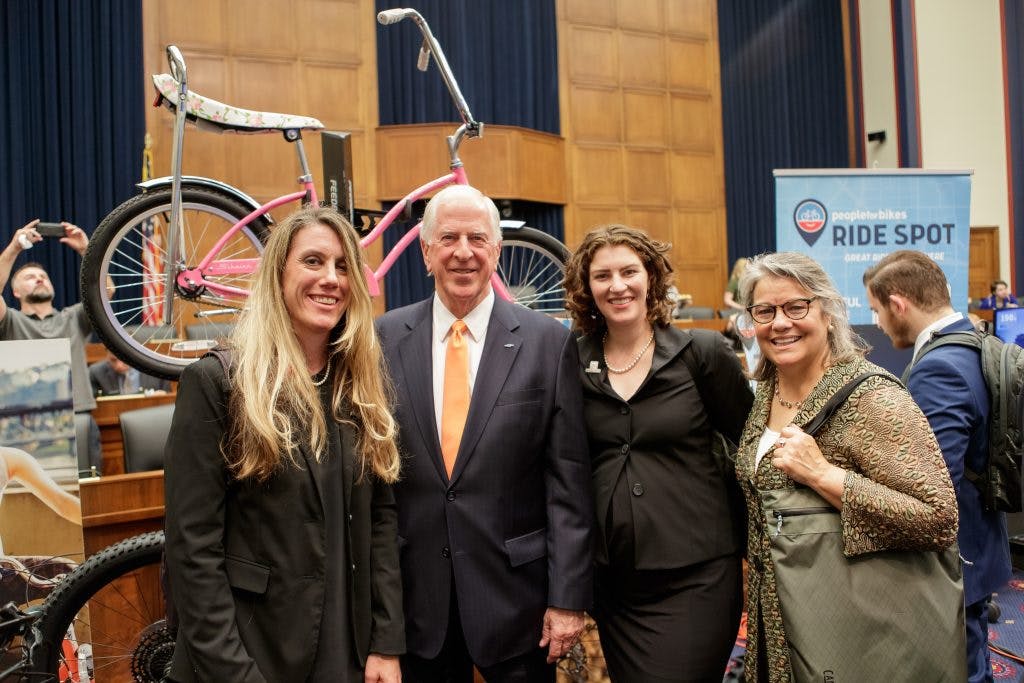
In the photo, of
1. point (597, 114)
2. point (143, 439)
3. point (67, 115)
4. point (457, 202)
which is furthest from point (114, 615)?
point (597, 114)

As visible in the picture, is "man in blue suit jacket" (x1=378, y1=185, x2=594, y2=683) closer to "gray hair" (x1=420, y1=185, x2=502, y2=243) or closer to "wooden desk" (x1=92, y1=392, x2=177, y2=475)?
"gray hair" (x1=420, y1=185, x2=502, y2=243)

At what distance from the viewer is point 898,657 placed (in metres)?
1.39

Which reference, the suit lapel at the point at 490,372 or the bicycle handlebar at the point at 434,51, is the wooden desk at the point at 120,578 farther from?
the bicycle handlebar at the point at 434,51

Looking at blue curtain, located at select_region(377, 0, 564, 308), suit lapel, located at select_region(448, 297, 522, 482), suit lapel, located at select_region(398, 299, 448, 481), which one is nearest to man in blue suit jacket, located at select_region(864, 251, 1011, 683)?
suit lapel, located at select_region(448, 297, 522, 482)

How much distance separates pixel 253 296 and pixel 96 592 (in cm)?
108

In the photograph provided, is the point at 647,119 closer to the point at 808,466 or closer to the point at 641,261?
the point at 641,261

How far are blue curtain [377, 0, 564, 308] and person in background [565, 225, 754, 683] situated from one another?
272 inches

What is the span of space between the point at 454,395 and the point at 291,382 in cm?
36

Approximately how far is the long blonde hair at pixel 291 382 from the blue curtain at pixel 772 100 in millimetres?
9516

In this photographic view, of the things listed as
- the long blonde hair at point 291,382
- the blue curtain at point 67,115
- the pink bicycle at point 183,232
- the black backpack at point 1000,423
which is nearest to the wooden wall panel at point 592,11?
the blue curtain at point 67,115

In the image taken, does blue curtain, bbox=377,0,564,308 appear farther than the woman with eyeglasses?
Yes

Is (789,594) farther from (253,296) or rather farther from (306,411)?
(253,296)

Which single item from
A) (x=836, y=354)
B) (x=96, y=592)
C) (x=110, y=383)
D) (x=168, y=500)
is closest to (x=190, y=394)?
(x=168, y=500)

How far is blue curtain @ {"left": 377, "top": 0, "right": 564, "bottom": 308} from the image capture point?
27.5 ft
